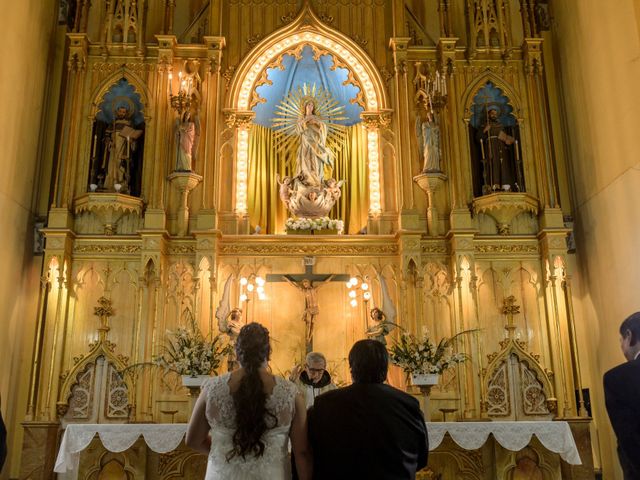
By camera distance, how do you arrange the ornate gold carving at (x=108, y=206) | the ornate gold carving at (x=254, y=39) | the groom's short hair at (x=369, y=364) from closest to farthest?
the groom's short hair at (x=369, y=364), the ornate gold carving at (x=108, y=206), the ornate gold carving at (x=254, y=39)

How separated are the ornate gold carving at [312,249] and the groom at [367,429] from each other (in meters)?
8.03

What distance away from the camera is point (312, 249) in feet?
40.0

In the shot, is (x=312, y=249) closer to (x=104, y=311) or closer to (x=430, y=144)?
(x=430, y=144)

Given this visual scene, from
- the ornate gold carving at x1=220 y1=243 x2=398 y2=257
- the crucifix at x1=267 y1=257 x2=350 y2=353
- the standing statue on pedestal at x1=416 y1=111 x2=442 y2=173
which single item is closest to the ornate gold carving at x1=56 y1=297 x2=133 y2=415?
the ornate gold carving at x1=220 y1=243 x2=398 y2=257

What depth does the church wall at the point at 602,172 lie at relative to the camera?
34.4ft

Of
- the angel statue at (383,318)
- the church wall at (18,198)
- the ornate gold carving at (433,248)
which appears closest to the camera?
the angel statue at (383,318)

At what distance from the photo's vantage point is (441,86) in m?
12.5

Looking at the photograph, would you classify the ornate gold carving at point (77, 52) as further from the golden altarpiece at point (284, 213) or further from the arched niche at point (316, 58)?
the arched niche at point (316, 58)

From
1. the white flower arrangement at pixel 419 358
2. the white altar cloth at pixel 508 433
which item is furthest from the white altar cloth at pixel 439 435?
the white flower arrangement at pixel 419 358

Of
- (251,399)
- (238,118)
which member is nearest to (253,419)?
(251,399)

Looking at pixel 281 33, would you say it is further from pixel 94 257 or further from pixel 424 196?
pixel 94 257

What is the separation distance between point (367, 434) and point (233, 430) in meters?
0.88

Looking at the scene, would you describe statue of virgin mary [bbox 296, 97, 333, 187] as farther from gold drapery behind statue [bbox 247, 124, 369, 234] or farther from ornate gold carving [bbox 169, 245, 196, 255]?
ornate gold carving [bbox 169, 245, 196, 255]

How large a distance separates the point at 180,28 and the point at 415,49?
4.63 metres
